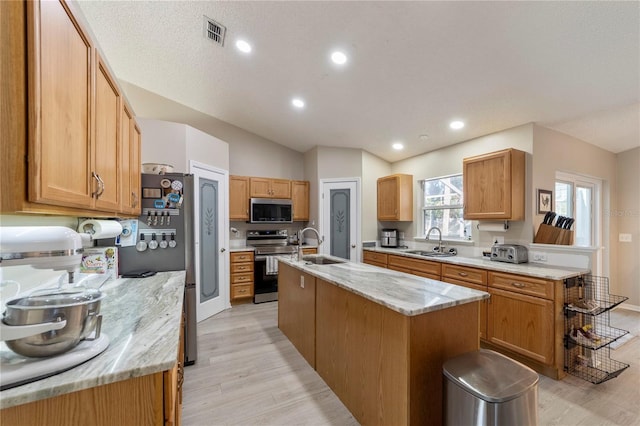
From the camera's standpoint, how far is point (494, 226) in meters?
3.22

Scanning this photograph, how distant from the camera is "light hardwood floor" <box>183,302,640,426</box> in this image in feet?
5.84

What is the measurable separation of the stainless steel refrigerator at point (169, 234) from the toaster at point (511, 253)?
329 centimetres

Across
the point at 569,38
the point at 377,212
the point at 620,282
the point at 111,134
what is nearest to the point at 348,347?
the point at 111,134

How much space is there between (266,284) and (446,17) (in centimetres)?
408

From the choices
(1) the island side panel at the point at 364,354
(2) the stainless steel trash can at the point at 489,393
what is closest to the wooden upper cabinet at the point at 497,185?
(2) the stainless steel trash can at the point at 489,393

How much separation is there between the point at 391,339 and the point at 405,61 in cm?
237

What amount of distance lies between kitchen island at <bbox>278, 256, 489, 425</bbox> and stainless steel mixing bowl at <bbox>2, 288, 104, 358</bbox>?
1.30 meters

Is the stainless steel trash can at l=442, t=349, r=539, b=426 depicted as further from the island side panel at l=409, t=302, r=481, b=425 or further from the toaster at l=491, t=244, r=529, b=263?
the toaster at l=491, t=244, r=529, b=263

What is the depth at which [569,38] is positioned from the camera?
1.90 metres

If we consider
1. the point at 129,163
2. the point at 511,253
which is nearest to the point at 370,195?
the point at 511,253

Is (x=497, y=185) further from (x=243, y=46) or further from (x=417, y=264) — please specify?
(x=243, y=46)

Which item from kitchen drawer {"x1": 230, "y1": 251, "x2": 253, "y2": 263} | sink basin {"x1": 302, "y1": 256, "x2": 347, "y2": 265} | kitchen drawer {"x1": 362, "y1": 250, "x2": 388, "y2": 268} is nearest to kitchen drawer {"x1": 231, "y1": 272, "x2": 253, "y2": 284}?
kitchen drawer {"x1": 230, "y1": 251, "x2": 253, "y2": 263}

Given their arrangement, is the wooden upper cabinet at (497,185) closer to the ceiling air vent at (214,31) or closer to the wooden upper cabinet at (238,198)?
the ceiling air vent at (214,31)

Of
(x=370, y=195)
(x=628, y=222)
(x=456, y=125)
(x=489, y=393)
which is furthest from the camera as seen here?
(x=370, y=195)
